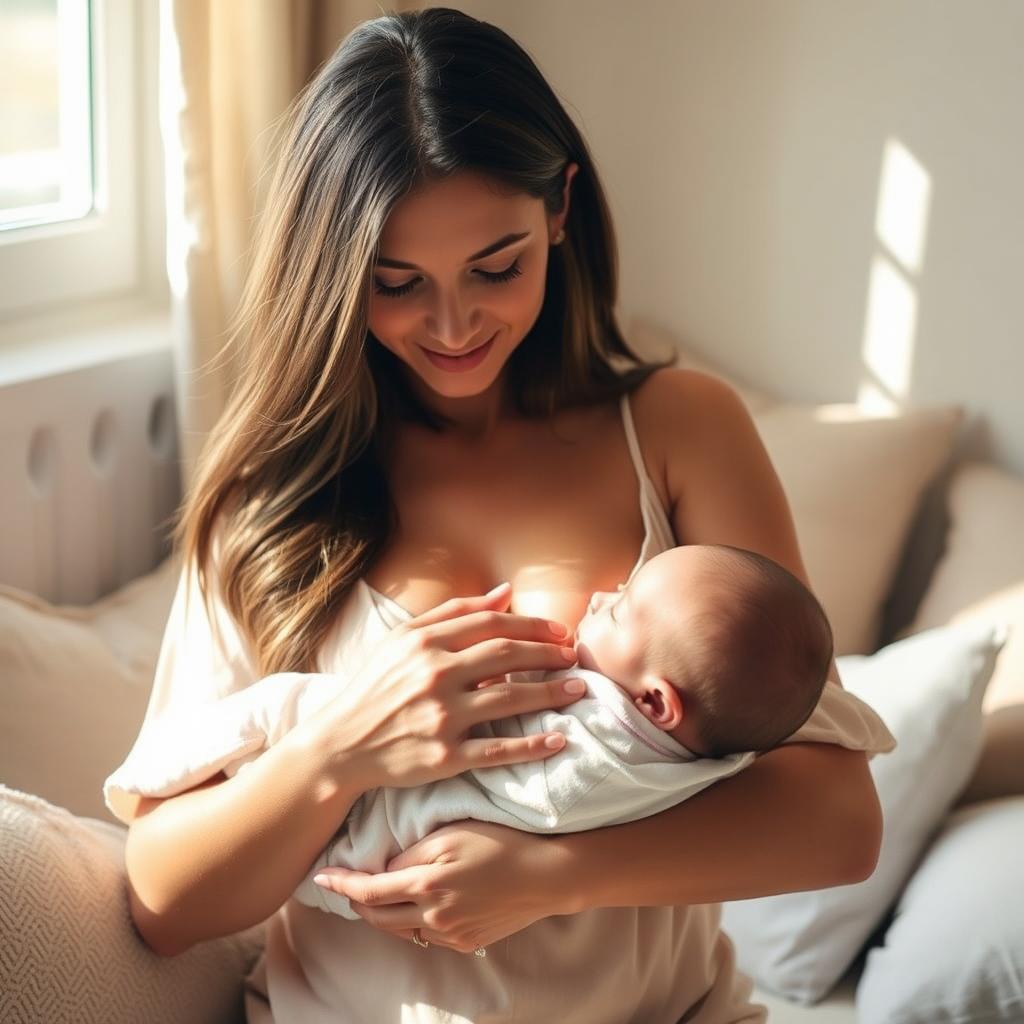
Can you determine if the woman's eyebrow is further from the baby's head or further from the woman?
the baby's head

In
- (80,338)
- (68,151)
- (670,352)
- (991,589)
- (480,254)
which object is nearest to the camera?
(480,254)

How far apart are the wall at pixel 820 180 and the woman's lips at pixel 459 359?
0.91m

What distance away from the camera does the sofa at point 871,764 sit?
5.16 ft

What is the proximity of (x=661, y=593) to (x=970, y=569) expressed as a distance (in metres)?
1.17

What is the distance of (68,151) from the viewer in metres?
2.59

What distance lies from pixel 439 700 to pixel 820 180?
62.5 inches

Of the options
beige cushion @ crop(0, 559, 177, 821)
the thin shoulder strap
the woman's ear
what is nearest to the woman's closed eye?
the woman's ear

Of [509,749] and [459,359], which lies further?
[459,359]

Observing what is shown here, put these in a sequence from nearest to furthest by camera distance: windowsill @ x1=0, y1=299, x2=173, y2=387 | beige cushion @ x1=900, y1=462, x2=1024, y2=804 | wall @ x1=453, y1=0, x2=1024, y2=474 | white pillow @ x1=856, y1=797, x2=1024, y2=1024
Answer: white pillow @ x1=856, y1=797, x2=1024, y2=1024
beige cushion @ x1=900, y1=462, x2=1024, y2=804
windowsill @ x1=0, y1=299, x2=173, y2=387
wall @ x1=453, y1=0, x2=1024, y2=474

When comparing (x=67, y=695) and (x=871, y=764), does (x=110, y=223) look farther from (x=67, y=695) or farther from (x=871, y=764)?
(x=871, y=764)

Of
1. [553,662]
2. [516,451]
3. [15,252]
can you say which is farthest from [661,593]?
[15,252]

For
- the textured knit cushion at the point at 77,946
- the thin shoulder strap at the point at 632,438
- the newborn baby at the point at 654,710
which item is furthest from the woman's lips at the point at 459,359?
the textured knit cushion at the point at 77,946

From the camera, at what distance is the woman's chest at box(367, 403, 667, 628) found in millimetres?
1676

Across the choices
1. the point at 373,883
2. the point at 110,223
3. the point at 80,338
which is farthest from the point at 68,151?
the point at 373,883
